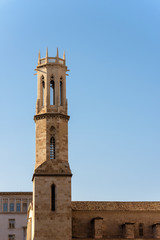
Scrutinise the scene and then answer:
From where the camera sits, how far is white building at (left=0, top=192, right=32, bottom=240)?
85688 mm

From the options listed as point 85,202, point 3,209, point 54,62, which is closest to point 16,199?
point 3,209

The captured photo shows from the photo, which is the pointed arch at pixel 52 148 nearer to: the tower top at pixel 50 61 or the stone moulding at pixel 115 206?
the stone moulding at pixel 115 206

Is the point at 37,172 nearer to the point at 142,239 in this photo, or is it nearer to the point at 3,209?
the point at 142,239

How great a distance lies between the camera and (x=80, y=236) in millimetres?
55219

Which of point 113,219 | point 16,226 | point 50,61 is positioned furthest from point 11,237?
point 50,61

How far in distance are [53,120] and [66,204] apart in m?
9.34

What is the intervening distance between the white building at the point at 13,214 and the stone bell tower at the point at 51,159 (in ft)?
112

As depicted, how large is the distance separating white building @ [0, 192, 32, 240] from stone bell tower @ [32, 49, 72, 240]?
34.3 metres

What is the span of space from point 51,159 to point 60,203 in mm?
4863

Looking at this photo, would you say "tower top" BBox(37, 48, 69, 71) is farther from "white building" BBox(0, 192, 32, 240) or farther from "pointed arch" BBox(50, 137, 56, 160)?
"white building" BBox(0, 192, 32, 240)

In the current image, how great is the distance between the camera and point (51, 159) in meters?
53.9

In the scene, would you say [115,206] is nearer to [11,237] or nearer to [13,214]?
[13,214]

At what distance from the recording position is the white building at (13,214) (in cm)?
8569

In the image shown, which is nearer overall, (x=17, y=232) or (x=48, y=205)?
(x=48, y=205)
